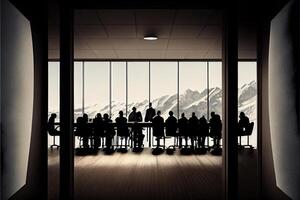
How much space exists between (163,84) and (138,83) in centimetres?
83

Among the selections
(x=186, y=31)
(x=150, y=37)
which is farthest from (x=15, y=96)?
(x=150, y=37)

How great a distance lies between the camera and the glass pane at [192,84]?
10.9 meters

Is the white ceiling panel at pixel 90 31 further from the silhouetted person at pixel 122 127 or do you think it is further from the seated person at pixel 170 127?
the seated person at pixel 170 127

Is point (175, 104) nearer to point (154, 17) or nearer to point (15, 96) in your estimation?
point (154, 17)

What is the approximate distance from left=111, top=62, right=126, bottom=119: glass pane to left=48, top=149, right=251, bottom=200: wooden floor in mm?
3445

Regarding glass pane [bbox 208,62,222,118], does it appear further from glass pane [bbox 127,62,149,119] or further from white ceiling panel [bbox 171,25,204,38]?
white ceiling panel [bbox 171,25,204,38]

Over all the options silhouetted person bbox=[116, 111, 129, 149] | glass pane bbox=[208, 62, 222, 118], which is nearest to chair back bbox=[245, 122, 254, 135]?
glass pane bbox=[208, 62, 222, 118]

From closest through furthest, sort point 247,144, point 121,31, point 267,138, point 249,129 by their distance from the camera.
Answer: point 267,138 < point 121,31 < point 249,129 < point 247,144

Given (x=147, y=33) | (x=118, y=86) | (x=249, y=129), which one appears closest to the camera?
(x=147, y=33)

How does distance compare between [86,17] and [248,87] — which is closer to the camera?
[86,17]

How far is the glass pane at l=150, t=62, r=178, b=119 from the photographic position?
35.7 feet

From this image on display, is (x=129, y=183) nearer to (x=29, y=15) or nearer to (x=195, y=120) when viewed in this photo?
(x=29, y=15)

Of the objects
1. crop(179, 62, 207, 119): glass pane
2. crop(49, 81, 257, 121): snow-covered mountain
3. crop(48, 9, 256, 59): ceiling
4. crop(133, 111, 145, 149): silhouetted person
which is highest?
crop(48, 9, 256, 59): ceiling

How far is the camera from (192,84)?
1093 cm
